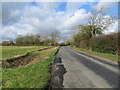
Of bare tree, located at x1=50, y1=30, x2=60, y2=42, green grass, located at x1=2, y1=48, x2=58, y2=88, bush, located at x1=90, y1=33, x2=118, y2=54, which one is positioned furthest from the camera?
bare tree, located at x1=50, y1=30, x2=60, y2=42

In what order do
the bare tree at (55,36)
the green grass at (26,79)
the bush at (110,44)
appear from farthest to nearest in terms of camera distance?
the bare tree at (55,36), the bush at (110,44), the green grass at (26,79)

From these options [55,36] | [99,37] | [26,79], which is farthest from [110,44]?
[55,36]

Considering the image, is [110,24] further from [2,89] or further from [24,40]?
[24,40]

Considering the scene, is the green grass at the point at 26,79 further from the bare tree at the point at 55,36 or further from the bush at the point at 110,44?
the bare tree at the point at 55,36

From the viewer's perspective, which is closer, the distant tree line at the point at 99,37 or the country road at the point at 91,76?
the country road at the point at 91,76

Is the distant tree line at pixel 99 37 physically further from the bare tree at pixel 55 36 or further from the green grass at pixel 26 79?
the bare tree at pixel 55 36

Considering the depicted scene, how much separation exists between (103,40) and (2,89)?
1392 cm

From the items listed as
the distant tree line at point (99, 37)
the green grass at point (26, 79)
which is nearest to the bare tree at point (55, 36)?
the distant tree line at point (99, 37)

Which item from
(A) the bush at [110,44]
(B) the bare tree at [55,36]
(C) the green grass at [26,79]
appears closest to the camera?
(C) the green grass at [26,79]

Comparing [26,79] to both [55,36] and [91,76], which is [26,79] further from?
[55,36]

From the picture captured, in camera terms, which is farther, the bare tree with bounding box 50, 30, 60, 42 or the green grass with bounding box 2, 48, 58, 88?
the bare tree with bounding box 50, 30, 60, 42

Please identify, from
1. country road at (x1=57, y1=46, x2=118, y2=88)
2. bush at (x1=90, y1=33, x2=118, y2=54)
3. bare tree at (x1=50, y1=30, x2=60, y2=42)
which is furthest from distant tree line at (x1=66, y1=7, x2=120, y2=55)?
bare tree at (x1=50, y1=30, x2=60, y2=42)

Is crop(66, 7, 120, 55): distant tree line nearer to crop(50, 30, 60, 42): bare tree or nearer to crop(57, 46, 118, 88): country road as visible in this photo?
crop(57, 46, 118, 88): country road

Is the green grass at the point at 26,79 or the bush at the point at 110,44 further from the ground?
the bush at the point at 110,44
